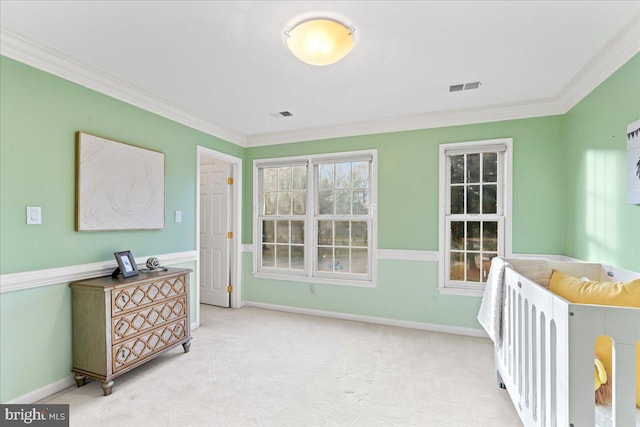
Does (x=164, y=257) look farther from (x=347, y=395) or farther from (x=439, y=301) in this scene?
(x=439, y=301)

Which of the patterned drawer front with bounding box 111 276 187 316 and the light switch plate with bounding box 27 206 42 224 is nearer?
the light switch plate with bounding box 27 206 42 224

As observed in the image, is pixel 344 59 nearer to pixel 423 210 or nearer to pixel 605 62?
pixel 605 62

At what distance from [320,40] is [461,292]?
2.92 metres

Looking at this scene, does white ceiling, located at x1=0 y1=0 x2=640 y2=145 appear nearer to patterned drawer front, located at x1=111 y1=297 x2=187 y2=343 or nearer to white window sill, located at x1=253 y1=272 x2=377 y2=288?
patterned drawer front, located at x1=111 y1=297 x2=187 y2=343

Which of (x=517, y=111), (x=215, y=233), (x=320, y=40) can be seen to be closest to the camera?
(x=320, y=40)

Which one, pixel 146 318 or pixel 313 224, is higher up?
pixel 313 224

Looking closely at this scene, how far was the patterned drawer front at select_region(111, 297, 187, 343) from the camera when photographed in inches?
89.0

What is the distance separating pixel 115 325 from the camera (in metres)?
2.24

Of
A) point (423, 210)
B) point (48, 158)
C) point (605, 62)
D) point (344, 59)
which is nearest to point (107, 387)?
point (48, 158)

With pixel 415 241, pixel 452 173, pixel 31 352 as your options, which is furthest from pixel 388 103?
pixel 31 352

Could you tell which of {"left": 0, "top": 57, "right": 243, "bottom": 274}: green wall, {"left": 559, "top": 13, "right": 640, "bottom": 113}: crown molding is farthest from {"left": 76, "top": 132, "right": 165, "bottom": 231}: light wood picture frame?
{"left": 559, "top": 13, "right": 640, "bottom": 113}: crown molding

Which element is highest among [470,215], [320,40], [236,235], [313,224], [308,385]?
[320,40]

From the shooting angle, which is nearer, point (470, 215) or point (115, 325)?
point (115, 325)

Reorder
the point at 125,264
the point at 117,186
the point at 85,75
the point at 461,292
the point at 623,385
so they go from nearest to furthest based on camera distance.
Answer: the point at 623,385 < the point at 85,75 < the point at 125,264 < the point at 117,186 < the point at 461,292
